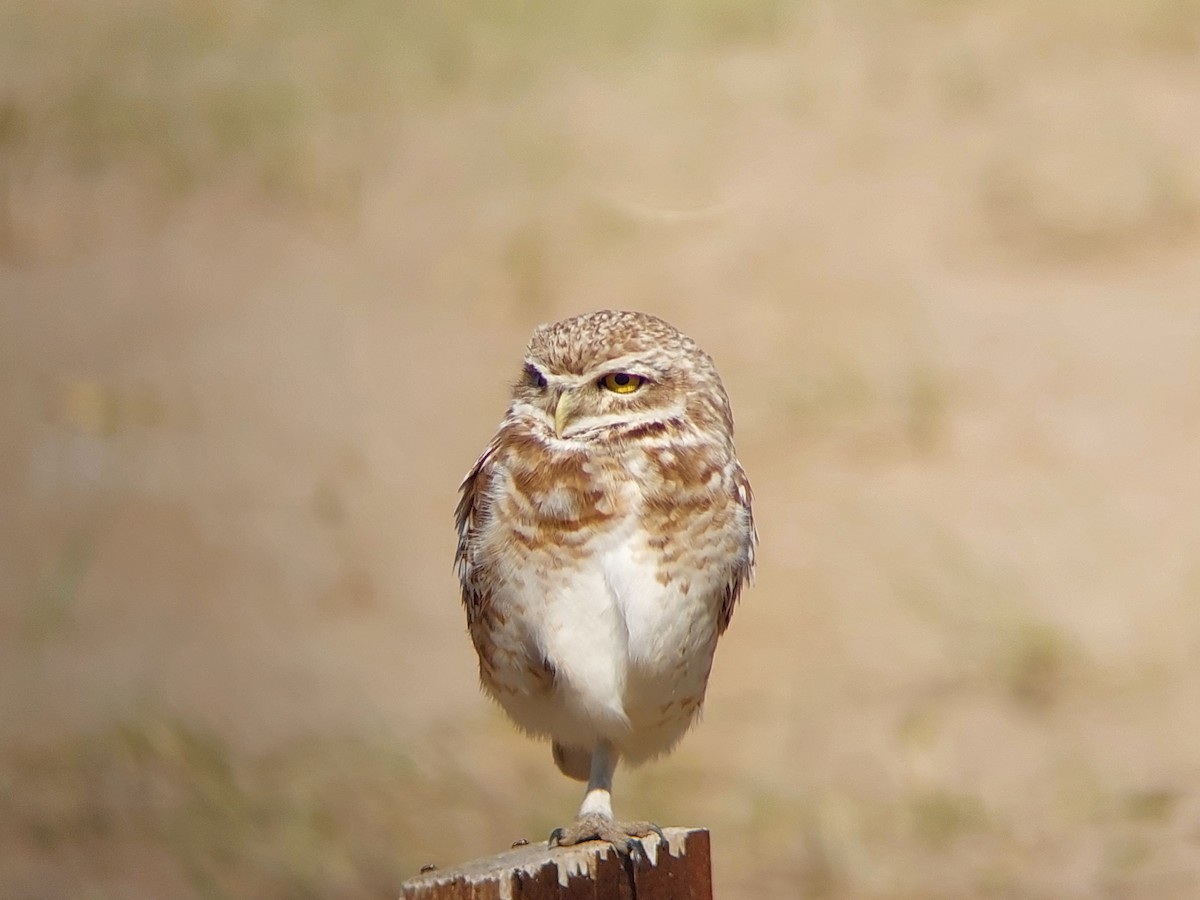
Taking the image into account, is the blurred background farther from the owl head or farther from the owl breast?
the owl head

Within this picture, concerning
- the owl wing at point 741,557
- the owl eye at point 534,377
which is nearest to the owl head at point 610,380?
the owl eye at point 534,377

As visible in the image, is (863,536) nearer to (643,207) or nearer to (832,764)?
(832,764)

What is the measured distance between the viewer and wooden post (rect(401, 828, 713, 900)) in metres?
2.08

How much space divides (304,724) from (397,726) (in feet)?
1.20

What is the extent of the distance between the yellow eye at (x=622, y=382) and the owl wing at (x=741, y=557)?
30cm

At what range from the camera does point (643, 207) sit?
5.78 meters

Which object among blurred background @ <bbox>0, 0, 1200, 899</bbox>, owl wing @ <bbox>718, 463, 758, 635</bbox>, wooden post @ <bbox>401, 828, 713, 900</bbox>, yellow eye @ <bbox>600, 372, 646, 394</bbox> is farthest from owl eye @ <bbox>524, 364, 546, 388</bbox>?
blurred background @ <bbox>0, 0, 1200, 899</bbox>

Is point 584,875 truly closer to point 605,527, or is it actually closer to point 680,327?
point 605,527

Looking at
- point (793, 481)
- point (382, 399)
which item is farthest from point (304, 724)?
point (793, 481)

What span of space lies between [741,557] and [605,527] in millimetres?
347

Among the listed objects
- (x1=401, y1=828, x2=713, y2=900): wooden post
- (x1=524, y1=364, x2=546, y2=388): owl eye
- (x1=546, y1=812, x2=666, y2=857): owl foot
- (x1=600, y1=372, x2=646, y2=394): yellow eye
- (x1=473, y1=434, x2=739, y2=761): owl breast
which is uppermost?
(x1=524, y1=364, x2=546, y2=388): owl eye

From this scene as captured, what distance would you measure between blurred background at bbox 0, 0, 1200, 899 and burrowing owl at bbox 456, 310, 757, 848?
99.6 inches

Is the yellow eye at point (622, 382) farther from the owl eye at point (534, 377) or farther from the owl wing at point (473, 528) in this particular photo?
the owl wing at point (473, 528)

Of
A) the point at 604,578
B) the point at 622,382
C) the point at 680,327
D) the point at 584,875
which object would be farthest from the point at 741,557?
the point at 680,327
